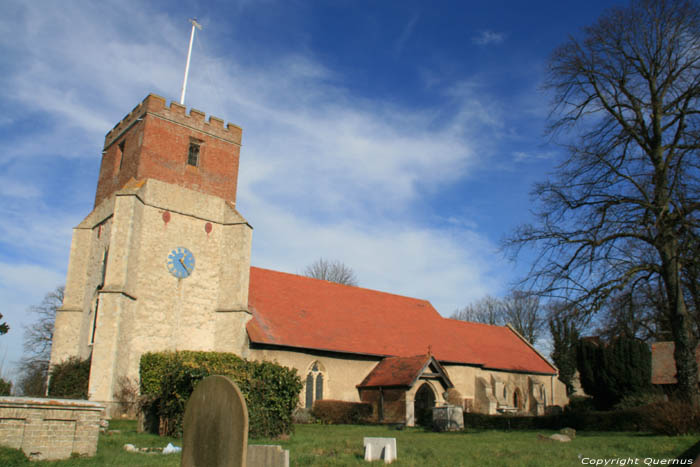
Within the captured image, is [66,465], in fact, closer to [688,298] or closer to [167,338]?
[167,338]

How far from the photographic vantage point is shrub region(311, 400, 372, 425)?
23.2 m

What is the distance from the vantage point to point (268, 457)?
5117 mm

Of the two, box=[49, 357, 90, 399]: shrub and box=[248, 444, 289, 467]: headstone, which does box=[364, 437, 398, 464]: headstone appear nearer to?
box=[248, 444, 289, 467]: headstone

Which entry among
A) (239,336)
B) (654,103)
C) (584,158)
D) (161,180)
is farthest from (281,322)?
(654,103)

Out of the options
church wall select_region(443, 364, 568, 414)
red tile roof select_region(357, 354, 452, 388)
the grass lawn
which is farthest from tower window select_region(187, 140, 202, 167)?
church wall select_region(443, 364, 568, 414)

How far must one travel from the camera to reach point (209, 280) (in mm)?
24266

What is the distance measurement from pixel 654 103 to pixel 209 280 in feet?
63.1

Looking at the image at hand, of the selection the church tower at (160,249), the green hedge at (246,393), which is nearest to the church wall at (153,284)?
the church tower at (160,249)

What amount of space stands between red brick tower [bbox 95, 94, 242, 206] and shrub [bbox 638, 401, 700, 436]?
64.7ft

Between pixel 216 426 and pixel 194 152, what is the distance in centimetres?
2393

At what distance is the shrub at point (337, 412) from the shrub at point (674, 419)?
12810 mm

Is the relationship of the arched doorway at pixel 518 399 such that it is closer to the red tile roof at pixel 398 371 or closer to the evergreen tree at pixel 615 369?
the evergreen tree at pixel 615 369

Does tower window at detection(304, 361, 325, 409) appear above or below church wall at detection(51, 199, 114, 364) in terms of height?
below

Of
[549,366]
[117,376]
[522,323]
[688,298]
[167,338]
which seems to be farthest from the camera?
[522,323]
